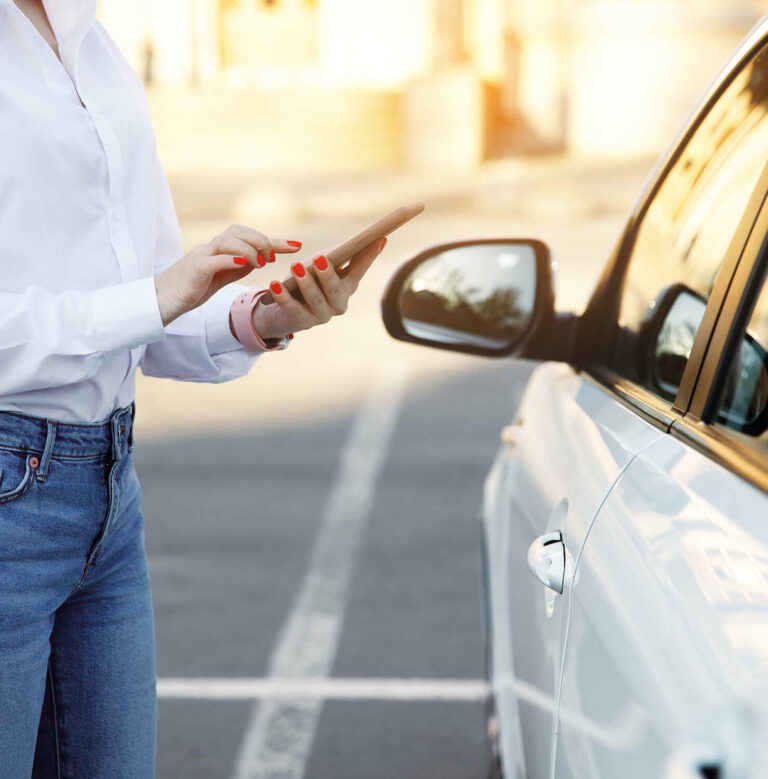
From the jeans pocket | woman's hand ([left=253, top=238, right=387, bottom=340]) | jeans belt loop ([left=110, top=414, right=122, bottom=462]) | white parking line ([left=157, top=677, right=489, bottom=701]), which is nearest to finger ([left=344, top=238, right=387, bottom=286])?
woman's hand ([left=253, top=238, right=387, bottom=340])

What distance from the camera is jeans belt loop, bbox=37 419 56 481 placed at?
63.4 inches

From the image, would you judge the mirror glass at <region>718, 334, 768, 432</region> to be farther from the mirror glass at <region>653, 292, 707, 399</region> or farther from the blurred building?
the blurred building

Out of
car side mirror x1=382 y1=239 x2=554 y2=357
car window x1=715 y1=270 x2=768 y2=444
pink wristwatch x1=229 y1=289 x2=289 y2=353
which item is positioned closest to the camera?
car window x1=715 y1=270 x2=768 y2=444

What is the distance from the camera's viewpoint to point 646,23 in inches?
894

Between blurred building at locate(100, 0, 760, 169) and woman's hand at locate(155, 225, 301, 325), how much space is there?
20.9m

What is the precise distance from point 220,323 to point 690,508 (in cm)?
90

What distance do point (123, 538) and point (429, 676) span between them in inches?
82.8

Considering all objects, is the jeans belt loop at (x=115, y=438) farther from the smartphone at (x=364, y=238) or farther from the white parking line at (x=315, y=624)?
the white parking line at (x=315, y=624)

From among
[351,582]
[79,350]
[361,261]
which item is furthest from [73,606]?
[351,582]

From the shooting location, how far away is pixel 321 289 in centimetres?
171

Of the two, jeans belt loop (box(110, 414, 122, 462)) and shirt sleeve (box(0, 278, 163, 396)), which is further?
jeans belt loop (box(110, 414, 122, 462))

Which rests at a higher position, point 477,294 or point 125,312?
point 125,312

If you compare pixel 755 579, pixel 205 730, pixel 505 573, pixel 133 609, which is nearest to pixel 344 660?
pixel 205 730

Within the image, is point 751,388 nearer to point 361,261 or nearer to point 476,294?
point 361,261
